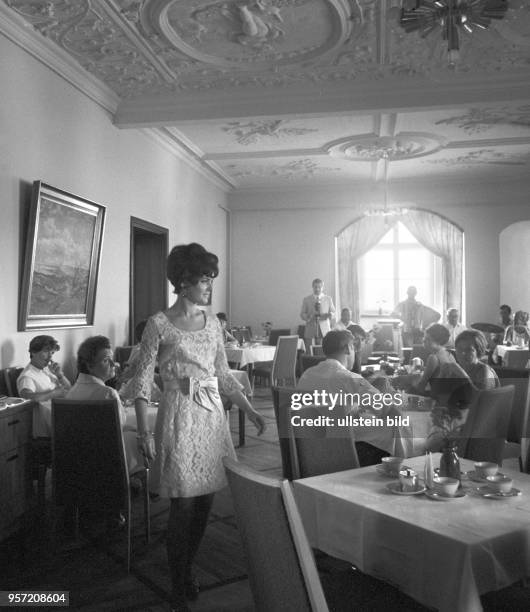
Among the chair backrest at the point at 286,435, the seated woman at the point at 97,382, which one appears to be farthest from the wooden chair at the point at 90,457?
the chair backrest at the point at 286,435

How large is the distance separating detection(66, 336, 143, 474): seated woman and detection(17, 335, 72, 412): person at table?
653 millimetres

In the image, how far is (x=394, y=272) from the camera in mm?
12586

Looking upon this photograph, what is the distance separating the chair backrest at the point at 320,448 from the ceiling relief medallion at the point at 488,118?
587 centimetres

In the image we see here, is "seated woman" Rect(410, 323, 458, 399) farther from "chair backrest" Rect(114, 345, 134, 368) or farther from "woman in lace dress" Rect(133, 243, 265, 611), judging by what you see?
"chair backrest" Rect(114, 345, 134, 368)

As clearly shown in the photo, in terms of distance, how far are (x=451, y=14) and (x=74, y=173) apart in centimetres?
362

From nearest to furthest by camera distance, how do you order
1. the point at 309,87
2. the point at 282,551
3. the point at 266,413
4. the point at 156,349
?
1. the point at 282,551
2. the point at 156,349
3. the point at 309,87
4. the point at 266,413

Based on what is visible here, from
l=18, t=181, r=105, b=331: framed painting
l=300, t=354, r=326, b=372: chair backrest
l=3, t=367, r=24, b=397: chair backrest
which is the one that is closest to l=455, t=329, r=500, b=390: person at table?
l=300, t=354, r=326, b=372: chair backrest

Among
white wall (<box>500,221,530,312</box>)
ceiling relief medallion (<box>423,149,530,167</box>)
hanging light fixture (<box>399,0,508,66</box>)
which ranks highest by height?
ceiling relief medallion (<box>423,149,530,167</box>)

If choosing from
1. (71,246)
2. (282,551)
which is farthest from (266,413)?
(282,551)

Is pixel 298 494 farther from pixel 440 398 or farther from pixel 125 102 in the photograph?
pixel 125 102

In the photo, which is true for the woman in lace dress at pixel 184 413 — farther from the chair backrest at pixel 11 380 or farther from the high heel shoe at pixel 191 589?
the chair backrest at pixel 11 380

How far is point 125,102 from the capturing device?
22.0 ft

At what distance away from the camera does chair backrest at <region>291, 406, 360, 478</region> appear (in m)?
2.75

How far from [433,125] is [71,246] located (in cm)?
489
